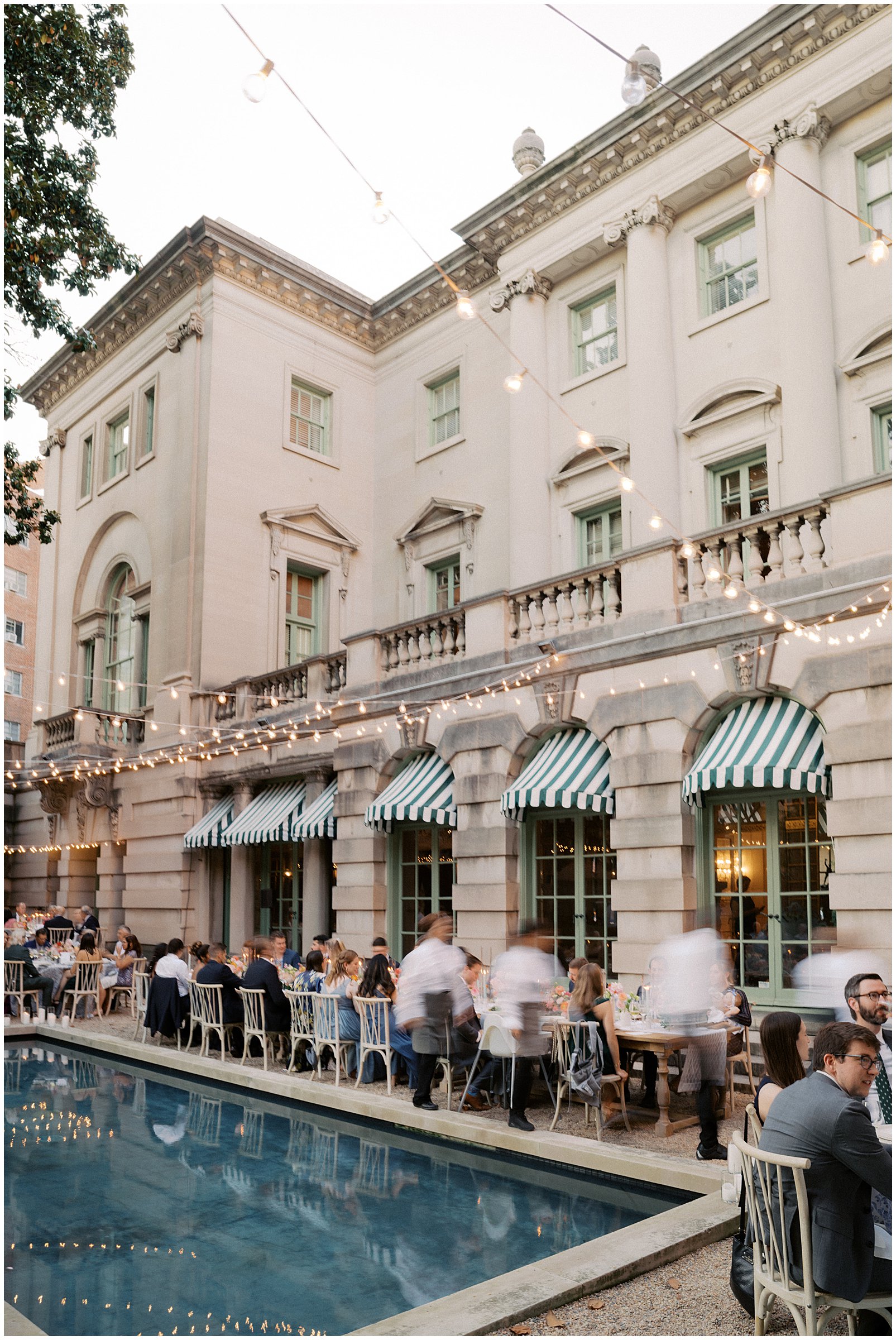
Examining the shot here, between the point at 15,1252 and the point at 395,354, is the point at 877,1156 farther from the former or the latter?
the point at 395,354

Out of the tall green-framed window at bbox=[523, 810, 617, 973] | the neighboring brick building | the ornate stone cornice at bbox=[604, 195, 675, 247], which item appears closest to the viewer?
the tall green-framed window at bbox=[523, 810, 617, 973]

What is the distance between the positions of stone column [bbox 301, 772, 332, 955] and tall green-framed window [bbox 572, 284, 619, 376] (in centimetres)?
806

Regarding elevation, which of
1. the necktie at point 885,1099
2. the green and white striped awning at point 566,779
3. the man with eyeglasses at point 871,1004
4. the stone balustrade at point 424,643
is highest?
the stone balustrade at point 424,643

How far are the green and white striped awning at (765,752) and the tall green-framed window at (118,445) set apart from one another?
52.6 ft

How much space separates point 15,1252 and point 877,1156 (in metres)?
4.94

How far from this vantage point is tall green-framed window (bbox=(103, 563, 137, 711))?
71.2ft

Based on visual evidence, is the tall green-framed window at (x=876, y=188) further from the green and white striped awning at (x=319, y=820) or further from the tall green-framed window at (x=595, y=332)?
the green and white striped awning at (x=319, y=820)

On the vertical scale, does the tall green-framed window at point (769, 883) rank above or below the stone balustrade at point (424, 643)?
below

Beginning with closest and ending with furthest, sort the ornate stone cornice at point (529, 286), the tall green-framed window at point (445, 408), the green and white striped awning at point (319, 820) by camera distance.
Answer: the green and white striped awning at point (319, 820), the ornate stone cornice at point (529, 286), the tall green-framed window at point (445, 408)

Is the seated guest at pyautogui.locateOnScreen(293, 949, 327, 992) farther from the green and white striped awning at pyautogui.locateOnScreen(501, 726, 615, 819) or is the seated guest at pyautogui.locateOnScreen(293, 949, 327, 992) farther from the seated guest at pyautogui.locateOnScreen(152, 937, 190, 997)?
the green and white striped awning at pyautogui.locateOnScreen(501, 726, 615, 819)

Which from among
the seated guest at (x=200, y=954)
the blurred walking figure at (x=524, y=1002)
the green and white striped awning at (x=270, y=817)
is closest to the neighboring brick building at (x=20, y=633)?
the green and white striped awning at (x=270, y=817)

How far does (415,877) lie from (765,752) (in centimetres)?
639

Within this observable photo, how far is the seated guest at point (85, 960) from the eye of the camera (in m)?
15.8

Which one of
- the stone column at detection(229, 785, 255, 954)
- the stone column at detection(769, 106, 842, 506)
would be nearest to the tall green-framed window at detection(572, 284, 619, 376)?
the stone column at detection(769, 106, 842, 506)
